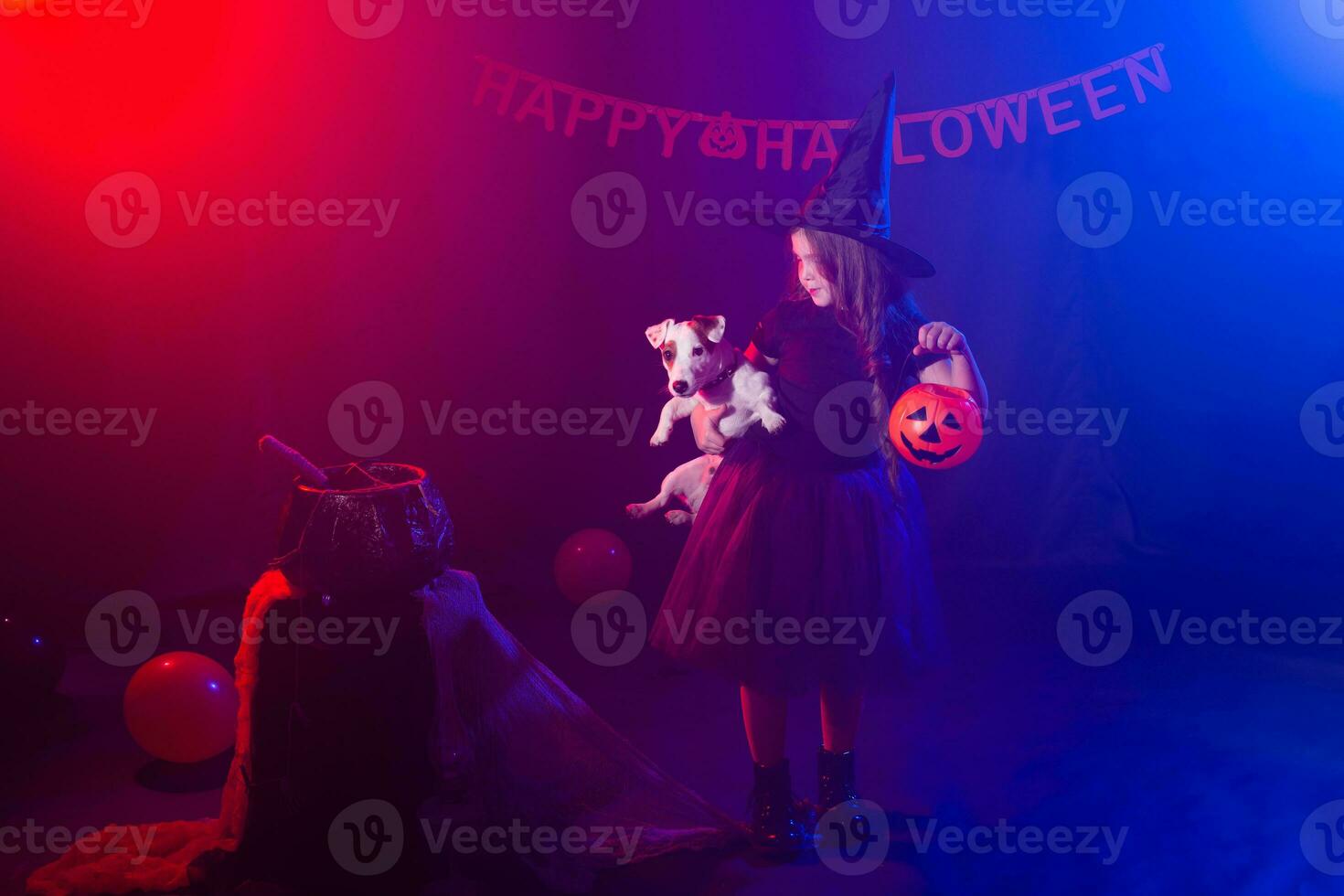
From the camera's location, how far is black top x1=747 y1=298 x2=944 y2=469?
2445 mm

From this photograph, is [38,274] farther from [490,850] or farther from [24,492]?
[490,850]

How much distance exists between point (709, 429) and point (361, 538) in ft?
3.03

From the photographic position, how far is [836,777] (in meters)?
2.63

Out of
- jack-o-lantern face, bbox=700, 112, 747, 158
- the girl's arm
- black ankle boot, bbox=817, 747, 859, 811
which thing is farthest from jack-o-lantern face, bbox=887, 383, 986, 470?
jack-o-lantern face, bbox=700, 112, 747, 158

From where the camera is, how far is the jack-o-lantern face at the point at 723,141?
168 inches

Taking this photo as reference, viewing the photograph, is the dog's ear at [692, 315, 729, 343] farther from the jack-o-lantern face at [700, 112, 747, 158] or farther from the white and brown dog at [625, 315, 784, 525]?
the jack-o-lantern face at [700, 112, 747, 158]

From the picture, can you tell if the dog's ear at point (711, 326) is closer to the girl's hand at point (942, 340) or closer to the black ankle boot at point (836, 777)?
the girl's hand at point (942, 340)

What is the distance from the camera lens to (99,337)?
3.86 m

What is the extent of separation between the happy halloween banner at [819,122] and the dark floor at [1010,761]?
2010mm

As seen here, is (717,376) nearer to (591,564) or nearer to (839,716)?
(839,716)

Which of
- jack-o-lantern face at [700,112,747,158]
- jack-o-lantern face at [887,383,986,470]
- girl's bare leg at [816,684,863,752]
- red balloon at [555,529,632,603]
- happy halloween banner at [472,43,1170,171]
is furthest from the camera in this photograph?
jack-o-lantern face at [700,112,747,158]

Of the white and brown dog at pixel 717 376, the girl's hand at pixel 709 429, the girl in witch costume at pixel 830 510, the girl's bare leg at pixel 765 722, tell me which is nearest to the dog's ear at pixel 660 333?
the white and brown dog at pixel 717 376

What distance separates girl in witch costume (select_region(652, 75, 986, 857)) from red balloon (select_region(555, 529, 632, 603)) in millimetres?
1462

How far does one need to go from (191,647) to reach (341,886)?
1.91 metres
